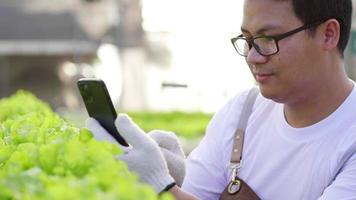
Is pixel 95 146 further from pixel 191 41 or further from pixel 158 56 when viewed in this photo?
pixel 158 56

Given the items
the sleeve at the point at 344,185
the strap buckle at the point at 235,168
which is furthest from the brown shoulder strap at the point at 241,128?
the sleeve at the point at 344,185

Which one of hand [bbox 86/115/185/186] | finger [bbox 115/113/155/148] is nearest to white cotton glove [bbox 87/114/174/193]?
finger [bbox 115/113/155/148]

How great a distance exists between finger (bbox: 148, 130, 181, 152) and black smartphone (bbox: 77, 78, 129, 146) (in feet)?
1.16

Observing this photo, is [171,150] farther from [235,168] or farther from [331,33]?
[331,33]

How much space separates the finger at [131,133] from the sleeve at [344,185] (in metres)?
0.63

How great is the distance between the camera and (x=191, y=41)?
19797 mm

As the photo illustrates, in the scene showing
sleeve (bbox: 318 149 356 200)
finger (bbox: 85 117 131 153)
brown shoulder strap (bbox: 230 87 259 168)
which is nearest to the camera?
finger (bbox: 85 117 131 153)

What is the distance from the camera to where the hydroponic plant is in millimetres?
1750

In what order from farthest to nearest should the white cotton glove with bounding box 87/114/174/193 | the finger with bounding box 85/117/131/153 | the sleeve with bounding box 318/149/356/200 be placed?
the sleeve with bounding box 318/149/356/200, the finger with bounding box 85/117/131/153, the white cotton glove with bounding box 87/114/174/193

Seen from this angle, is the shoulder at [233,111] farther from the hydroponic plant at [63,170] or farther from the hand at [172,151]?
the hydroponic plant at [63,170]

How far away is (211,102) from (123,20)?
303 centimetres

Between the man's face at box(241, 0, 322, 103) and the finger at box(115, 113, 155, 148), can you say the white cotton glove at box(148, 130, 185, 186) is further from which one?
the finger at box(115, 113, 155, 148)

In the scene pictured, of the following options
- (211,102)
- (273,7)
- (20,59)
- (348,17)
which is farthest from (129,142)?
(20,59)

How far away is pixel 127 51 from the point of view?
19516mm
